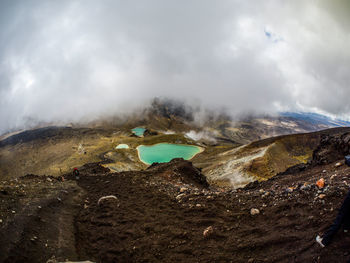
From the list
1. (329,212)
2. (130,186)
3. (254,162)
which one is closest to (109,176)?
A: (130,186)

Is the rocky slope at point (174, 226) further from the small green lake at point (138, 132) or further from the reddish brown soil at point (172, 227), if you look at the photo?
the small green lake at point (138, 132)

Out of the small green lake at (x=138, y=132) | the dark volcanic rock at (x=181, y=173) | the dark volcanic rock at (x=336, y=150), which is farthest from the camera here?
the small green lake at (x=138, y=132)

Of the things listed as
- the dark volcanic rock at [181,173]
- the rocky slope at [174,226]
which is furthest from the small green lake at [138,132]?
the rocky slope at [174,226]

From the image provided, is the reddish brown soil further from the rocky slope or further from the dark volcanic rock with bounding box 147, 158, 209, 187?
the dark volcanic rock with bounding box 147, 158, 209, 187

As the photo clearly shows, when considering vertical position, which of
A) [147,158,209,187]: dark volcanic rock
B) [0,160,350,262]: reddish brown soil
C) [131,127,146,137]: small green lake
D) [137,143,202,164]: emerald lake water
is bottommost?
[131,127,146,137]: small green lake

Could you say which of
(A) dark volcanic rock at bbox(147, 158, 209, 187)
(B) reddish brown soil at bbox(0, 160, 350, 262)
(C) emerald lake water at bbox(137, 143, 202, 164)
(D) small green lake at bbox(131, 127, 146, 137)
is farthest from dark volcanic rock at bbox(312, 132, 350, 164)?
(D) small green lake at bbox(131, 127, 146, 137)

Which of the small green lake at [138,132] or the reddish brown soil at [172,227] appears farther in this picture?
the small green lake at [138,132]
